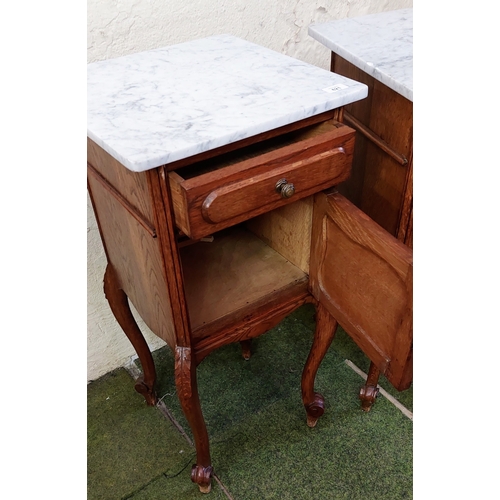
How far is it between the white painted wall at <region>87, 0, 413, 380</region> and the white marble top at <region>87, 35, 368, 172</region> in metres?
0.12

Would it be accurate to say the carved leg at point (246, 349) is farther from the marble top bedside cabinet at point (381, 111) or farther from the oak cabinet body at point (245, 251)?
the marble top bedside cabinet at point (381, 111)

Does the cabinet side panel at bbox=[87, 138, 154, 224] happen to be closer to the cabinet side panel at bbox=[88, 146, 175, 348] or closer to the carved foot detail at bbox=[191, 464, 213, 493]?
the cabinet side panel at bbox=[88, 146, 175, 348]

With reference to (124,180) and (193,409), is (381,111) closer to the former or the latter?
(124,180)

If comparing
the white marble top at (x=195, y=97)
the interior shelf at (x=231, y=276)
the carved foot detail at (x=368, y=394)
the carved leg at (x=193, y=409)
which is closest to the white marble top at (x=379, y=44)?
the white marble top at (x=195, y=97)

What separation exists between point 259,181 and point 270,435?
74cm

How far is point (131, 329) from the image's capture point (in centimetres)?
121

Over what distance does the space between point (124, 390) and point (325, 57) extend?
40.3 inches

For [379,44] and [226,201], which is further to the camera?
[379,44]

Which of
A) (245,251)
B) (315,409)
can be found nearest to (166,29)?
(245,251)

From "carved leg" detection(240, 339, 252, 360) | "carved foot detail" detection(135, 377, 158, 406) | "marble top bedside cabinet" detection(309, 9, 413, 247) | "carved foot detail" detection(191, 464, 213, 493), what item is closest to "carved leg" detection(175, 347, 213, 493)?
"carved foot detail" detection(191, 464, 213, 493)

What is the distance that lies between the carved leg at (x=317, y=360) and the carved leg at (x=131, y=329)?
377 mm

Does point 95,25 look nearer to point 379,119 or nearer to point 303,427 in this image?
point 379,119

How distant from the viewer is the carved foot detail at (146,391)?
1.34 m

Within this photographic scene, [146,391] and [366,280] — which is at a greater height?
[366,280]
